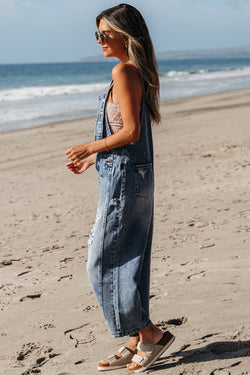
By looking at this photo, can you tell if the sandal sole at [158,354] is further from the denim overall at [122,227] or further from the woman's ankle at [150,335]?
the denim overall at [122,227]

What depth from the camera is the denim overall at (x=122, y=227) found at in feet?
8.65

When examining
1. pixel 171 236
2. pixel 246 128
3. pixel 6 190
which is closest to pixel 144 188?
pixel 171 236

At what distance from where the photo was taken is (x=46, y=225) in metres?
6.02

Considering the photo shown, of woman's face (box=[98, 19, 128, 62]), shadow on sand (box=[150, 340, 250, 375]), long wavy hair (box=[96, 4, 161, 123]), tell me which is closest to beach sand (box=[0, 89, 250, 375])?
shadow on sand (box=[150, 340, 250, 375])

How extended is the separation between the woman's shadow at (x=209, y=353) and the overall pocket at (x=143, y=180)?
3.13ft

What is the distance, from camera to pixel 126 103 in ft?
8.31

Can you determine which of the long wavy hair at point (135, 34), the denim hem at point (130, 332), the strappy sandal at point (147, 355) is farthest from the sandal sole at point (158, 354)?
the long wavy hair at point (135, 34)

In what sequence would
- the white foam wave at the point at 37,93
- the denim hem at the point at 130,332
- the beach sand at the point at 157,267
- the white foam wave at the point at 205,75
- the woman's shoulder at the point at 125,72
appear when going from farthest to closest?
the white foam wave at the point at 205,75 → the white foam wave at the point at 37,93 → the beach sand at the point at 157,267 → the denim hem at the point at 130,332 → the woman's shoulder at the point at 125,72

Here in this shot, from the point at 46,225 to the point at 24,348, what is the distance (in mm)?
2838

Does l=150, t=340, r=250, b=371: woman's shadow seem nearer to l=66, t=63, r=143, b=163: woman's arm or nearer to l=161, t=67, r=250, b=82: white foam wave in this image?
l=66, t=63, r=143, b=163: woman's arm

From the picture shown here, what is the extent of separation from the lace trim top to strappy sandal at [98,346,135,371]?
48.2 inches

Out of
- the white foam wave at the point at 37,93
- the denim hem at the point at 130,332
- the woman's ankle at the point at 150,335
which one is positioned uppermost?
the white foam wave at the point at 37,93

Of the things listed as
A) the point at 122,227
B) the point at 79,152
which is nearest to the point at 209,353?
the point at 122,227

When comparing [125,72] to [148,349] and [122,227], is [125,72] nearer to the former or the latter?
[122,227]
